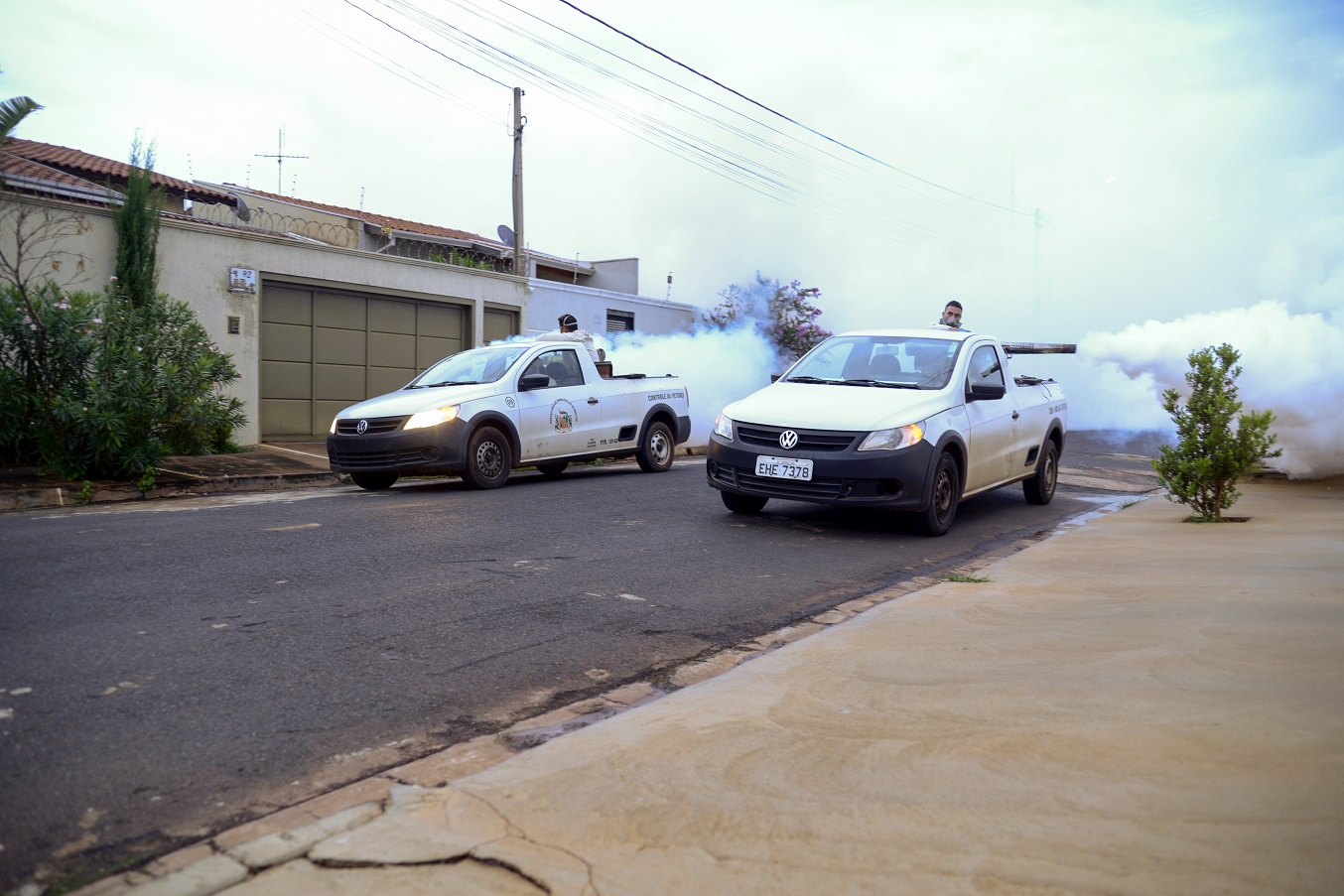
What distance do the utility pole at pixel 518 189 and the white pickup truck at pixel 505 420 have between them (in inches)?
369

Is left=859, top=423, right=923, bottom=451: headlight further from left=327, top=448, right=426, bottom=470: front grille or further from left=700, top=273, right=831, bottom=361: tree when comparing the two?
left=700, top=273, right=831, bottom=361: tree

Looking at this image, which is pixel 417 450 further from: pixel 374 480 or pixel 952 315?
pixel 952 315

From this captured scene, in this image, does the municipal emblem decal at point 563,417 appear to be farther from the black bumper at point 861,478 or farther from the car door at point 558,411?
the black bumper at point 861,478

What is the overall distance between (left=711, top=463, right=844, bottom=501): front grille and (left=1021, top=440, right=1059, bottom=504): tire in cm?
388

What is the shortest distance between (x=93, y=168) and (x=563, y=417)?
14.1 meters

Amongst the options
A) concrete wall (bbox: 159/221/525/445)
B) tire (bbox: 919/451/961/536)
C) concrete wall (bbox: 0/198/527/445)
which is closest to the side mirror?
tire (bbox: 919/451/961/536)

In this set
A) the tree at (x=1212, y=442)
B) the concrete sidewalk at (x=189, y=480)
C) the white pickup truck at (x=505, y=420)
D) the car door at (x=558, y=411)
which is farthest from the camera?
the car door at (x=558, y=411)

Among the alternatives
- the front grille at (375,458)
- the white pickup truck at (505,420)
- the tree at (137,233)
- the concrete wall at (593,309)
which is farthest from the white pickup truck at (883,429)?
the concrete wall at (593,309)

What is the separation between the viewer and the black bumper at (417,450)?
422 inches

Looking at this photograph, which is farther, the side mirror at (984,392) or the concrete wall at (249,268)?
the concrete wall at (249,268)

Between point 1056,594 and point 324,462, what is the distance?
10748 millimetres

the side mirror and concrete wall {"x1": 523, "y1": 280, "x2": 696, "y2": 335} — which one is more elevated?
concrete wall {"x1": 523, "y1": 280, "x2": 696, "y2": 335}

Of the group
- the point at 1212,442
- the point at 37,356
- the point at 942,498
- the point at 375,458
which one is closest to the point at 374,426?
the point at 375,458

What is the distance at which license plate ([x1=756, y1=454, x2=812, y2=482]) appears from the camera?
8289 mm
